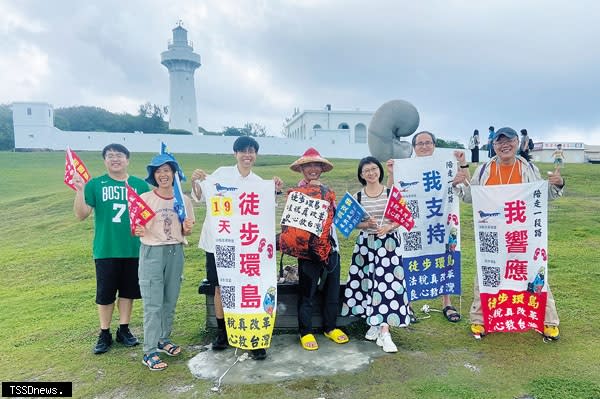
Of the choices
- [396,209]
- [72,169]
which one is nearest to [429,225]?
[396,209]

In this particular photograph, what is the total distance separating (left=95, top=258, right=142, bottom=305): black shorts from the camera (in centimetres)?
391

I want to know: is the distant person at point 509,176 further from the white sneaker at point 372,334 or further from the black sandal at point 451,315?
the white sneaker at point 372,334

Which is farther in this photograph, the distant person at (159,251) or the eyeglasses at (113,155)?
the eyeglasses at (113,155)

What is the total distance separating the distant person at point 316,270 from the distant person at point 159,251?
0.98m

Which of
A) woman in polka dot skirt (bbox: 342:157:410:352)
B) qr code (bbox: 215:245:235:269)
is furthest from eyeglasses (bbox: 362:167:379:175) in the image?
qr code (bbox: 215:245:235:269)

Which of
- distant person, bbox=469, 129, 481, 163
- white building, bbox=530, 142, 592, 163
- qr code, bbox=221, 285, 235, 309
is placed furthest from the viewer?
white building, bbox=530, 142, 592, 163

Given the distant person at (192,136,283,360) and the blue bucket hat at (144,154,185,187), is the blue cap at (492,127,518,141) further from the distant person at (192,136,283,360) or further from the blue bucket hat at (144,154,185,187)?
the blue bucket hat at (144,154,185,187)

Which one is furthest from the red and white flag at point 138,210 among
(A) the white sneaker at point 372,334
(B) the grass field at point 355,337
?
(A) the white sneaker at point 372,334

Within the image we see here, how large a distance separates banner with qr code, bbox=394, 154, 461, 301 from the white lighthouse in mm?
43385

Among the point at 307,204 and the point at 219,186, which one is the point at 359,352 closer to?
the point at 307,204

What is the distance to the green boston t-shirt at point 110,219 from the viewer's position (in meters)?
3.89

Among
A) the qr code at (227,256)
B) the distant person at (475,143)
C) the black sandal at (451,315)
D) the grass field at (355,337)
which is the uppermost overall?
the distant person at (475,143)

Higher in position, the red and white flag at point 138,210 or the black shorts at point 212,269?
the red and white flag at point 138,210

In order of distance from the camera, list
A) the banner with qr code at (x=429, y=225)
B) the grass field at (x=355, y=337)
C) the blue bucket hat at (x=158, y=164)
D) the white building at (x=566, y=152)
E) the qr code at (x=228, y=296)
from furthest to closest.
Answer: the white building at (x=566, y=152) < the banner with qr code at (x=429, y=225) < the qr code at (x=228, y=296) < the blue bucket hat at (x=158, y=164) < the grass field at (x=355, y=337)
